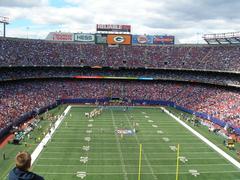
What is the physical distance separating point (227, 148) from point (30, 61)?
1577 inches

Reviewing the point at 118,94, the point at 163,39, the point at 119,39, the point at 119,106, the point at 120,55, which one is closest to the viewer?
the point at 119,106

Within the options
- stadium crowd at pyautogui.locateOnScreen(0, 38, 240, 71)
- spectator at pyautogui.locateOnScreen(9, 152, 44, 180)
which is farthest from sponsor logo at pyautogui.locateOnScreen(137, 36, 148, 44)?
spectator at pyautogui.locateOnScreen(9, 152, 44, 180)

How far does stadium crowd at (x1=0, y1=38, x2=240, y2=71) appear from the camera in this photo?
5984cm

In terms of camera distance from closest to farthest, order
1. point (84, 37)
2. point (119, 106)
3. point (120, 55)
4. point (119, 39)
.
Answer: point (119, 106), point (120, 55), point (84, 37), point (119, 39)

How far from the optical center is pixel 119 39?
244ft

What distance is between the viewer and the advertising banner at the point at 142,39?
7512 cm

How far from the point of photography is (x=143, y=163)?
2777 cm

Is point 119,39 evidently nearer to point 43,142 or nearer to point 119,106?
point 119,106

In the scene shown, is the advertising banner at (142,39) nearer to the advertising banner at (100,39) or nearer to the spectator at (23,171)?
the advertising banner at (100,39)

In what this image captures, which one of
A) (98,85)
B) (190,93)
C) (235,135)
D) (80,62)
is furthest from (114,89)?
(235,135)

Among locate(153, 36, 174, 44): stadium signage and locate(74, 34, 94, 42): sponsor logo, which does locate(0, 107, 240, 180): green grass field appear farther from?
locate(153, 36, 174, 44): stadium signage

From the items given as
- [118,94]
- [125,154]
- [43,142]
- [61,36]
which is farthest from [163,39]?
[125,154]

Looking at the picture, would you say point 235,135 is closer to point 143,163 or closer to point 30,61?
point 143,163

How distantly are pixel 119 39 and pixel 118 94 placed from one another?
15230 millimetres
